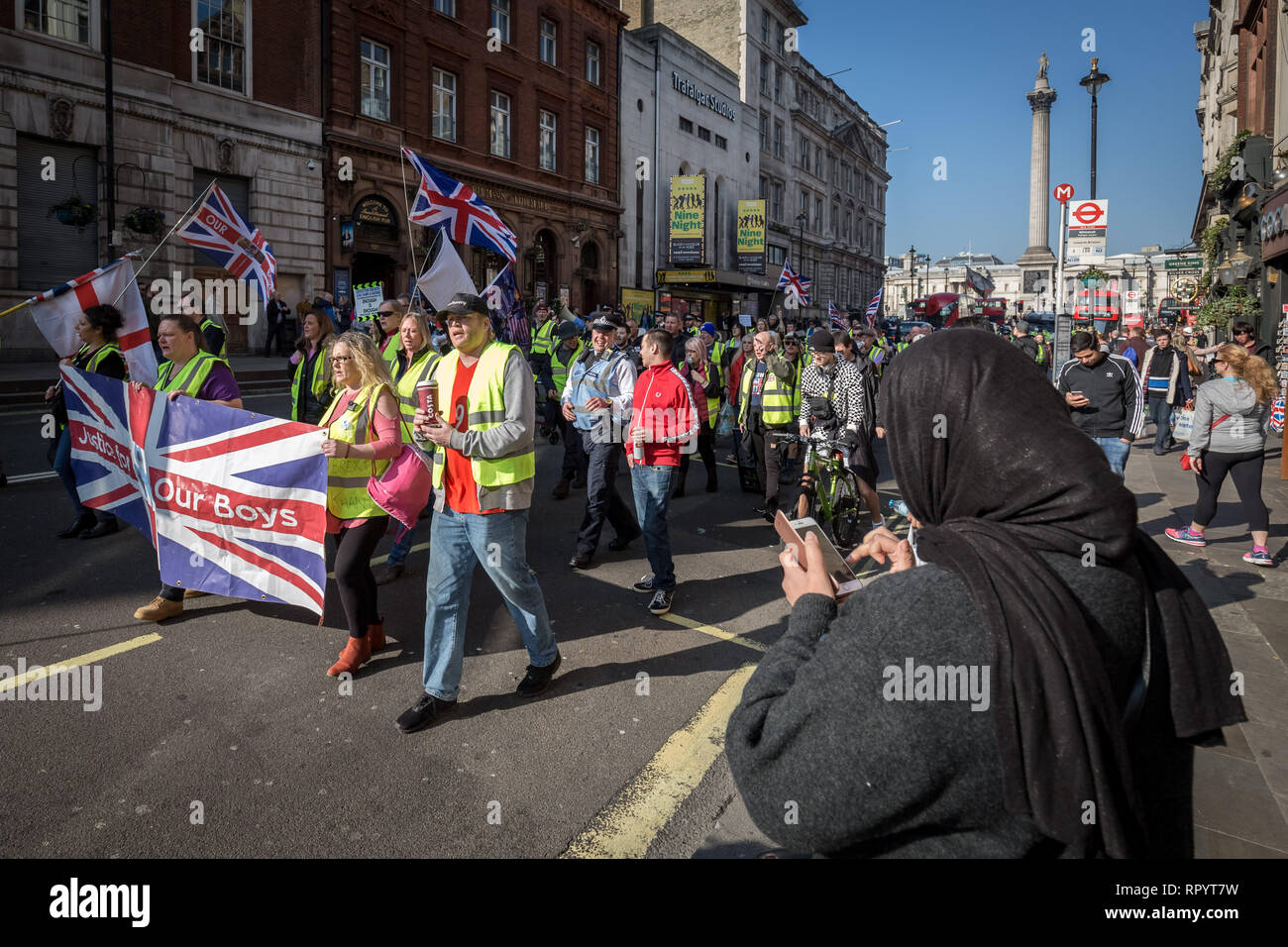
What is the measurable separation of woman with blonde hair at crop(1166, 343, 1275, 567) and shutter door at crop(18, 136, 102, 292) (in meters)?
21.8

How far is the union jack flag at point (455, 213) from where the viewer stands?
9.17m

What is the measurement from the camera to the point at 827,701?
1313 mm

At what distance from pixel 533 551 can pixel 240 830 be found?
399 centimetres

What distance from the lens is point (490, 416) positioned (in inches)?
156

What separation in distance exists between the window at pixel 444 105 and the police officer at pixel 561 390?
60.5 ft

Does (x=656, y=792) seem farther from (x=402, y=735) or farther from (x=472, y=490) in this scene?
(x=472, y=490)

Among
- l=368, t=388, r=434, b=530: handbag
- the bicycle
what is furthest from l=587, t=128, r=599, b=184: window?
l=368, t=388, r=434, b=530: handbag

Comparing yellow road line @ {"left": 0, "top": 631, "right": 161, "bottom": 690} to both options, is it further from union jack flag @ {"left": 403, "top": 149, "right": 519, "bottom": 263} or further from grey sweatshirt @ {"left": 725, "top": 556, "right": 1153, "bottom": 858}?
union jack flag @ {"left": 403, "top": 149, "right": 519, "bottom": 263}

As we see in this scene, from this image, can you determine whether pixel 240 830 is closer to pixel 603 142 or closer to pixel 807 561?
pixel 807 561

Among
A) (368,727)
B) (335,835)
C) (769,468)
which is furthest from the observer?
(769,468)

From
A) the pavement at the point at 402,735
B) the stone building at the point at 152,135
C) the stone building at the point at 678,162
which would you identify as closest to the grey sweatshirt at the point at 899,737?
the pavement at the point at 402,735

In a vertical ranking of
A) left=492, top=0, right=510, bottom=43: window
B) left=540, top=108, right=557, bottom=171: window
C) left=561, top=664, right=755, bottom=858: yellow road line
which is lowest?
left=561, top=664, right=755, bottom=858: yellow road line

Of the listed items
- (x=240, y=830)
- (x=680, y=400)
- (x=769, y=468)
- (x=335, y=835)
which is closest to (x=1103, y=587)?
(x=335, y=835)

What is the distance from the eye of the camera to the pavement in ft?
9.75
